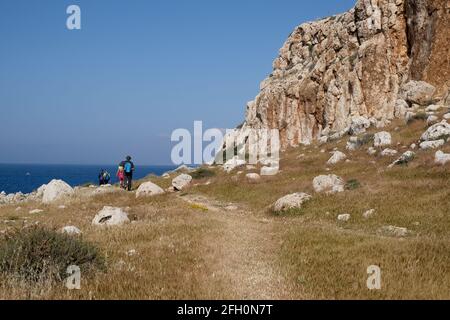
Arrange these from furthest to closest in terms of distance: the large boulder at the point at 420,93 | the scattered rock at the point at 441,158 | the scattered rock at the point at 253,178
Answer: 1. the large boulder at the point at 420,93
2. the scattered rock at the point at 253,178
3. the scattered rock at the point at 441,158

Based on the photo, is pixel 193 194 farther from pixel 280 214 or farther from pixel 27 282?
pixel 27 282

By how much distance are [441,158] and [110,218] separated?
18138mm

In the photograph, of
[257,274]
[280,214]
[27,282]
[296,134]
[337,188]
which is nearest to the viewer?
[27,282]

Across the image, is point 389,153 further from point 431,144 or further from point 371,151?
point 431,144

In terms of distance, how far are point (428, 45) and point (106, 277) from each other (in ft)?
159

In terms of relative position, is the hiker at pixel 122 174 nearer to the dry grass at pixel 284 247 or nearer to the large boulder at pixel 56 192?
the large boulder at pixel 56 192

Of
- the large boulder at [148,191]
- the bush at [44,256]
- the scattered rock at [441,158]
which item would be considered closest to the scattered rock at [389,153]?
the scattered rock at [441,158]

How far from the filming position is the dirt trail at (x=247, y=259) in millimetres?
8156

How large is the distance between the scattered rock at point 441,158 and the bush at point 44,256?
783 inches

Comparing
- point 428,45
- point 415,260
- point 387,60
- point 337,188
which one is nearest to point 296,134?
point 387,60

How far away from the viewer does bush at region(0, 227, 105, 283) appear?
8.20 m

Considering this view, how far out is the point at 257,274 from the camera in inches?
371

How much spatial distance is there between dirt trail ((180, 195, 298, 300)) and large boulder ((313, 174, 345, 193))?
5644 millimetres

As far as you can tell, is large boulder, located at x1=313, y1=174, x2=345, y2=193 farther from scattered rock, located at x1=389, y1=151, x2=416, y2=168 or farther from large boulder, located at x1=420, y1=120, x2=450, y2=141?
large boulder, located at x1=420, y1=120, x2=450, y2=141
